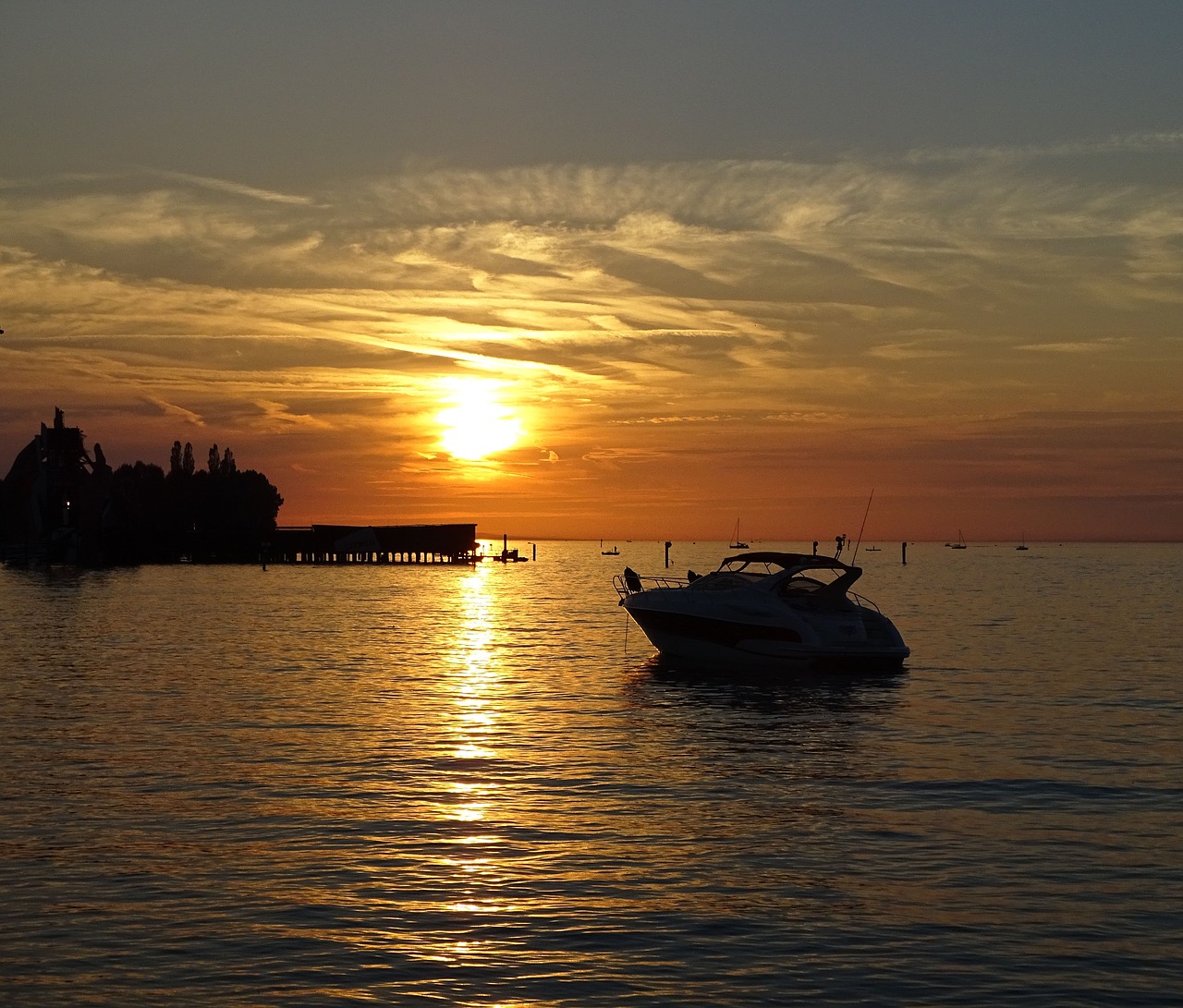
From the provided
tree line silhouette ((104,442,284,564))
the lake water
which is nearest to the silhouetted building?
tree line silhouette ((104,442,284,564))

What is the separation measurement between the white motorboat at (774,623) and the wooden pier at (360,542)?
5063 inches

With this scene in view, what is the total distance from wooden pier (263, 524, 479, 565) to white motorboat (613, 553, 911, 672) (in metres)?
129

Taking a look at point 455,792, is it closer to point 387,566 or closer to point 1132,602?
point 1132,602

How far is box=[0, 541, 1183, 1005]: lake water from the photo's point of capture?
39.4ft

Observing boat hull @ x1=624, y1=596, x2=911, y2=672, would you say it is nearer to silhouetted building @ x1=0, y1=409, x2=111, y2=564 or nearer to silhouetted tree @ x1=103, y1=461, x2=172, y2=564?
silhouetted building @ x1=0, y1=409, x2=111, y2=564

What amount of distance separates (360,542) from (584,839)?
160309mm

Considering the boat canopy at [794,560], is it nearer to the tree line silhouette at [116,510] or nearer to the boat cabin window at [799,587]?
the boat cabin window at [799,587]

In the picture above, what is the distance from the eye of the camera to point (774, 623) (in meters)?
40.6

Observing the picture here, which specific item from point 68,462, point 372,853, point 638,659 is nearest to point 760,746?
point 372,853

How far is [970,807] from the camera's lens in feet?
65.7

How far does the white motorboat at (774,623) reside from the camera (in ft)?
133

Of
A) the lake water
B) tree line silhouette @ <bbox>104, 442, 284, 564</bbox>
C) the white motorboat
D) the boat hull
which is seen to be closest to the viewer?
the lake water

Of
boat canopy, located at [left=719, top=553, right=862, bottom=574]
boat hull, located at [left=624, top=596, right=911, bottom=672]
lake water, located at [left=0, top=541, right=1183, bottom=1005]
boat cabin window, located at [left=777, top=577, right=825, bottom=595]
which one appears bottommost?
lake water, located at [left=0, top=541, right=1183, bottom=1005]

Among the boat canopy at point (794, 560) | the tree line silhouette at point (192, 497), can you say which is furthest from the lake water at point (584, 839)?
the tree line silhouette at point (192, 497)
